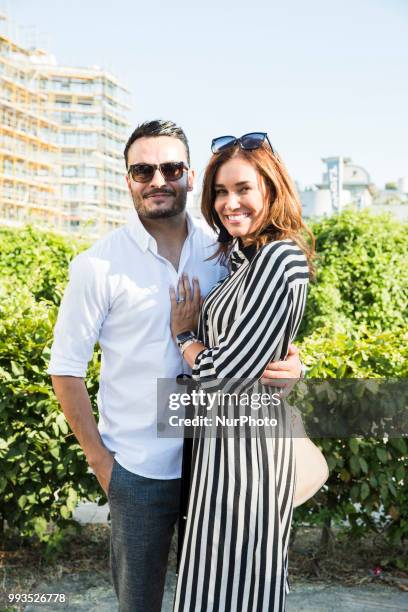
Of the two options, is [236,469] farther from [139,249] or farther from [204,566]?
[139,249]

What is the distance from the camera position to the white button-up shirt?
257 centimetres

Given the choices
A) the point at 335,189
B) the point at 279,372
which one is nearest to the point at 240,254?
the point at 279,372

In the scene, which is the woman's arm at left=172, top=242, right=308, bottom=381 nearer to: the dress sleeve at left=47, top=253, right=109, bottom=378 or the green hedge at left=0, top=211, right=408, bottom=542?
the dress sleeve at left=47, top=253, right=109, bottom=378

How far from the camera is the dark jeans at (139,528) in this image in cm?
256

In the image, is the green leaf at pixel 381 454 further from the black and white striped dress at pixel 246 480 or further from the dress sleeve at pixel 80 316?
the dress sleeve at pixel 80 316

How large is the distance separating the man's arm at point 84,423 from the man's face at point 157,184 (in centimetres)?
74

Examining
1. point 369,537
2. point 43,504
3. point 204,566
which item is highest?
point 204,566

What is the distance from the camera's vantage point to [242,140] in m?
2.44

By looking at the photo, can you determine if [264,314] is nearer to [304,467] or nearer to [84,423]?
[304,467]

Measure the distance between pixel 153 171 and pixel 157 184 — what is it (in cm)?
6

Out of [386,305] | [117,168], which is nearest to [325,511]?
[386,305]

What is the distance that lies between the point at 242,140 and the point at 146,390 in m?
1.00

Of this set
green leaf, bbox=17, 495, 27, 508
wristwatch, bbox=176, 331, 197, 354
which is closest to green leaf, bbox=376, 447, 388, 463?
wristwatch, bbox=176, 331, 197, 354

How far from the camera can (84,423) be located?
2.64 m
